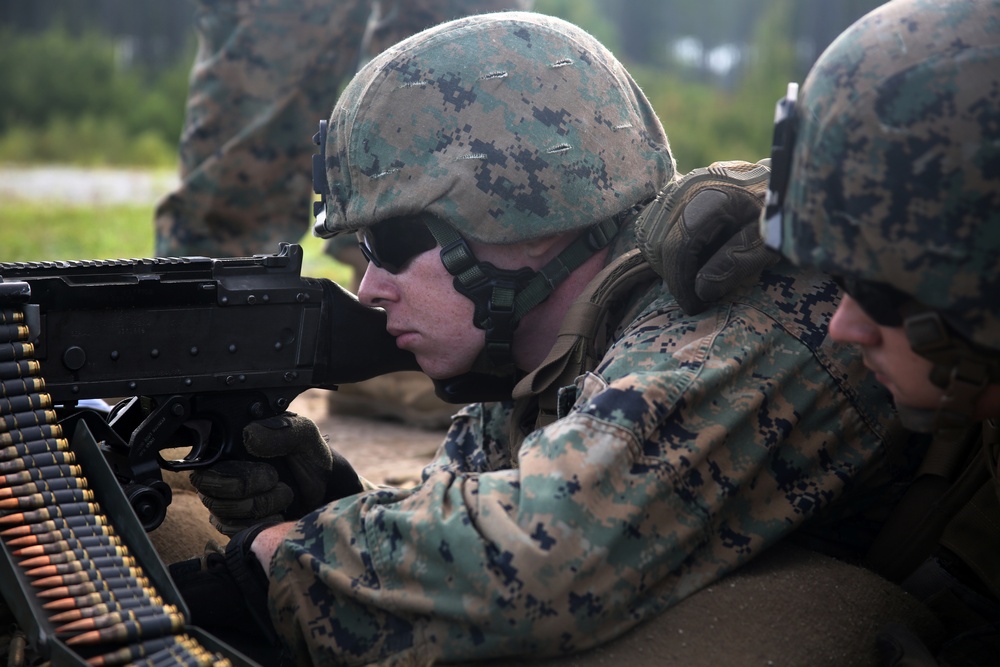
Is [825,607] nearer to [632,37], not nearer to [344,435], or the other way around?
[344,435]

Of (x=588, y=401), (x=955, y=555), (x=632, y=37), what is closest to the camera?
(x=588, y=401)

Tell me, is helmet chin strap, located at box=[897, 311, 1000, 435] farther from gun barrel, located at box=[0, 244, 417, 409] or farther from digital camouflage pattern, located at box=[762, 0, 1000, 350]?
gun barrel, located at box=[0, 244, 417, 409]

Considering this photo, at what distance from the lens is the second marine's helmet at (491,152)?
127 inches

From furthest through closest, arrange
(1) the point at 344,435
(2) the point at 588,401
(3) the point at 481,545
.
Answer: (1) the point at 344,435, (2) the point at 588,401, (3) the point at 481,545

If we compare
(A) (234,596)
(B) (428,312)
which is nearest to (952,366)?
(B) (428,312)

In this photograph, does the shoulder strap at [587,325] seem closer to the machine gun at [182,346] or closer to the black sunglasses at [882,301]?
the machine gun at [182,346]

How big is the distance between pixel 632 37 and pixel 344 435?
23.6 m

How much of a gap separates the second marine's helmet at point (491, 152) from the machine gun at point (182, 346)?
1.05 ft

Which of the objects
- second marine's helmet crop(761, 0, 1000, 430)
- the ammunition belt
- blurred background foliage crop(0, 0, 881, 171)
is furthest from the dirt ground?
blurred background foliage crop(0, 0, 881, 171)

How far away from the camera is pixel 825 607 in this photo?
271 centimetres

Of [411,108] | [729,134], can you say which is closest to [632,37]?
[729,134]

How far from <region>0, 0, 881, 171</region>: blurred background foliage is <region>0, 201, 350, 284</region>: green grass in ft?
18.3

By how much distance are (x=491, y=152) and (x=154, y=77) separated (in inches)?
844

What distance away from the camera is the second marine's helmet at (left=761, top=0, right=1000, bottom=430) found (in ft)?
7.30
